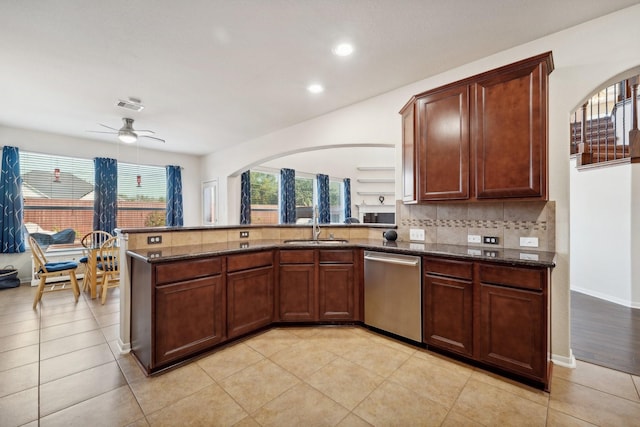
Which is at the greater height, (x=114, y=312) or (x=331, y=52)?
(x=331, y=52)

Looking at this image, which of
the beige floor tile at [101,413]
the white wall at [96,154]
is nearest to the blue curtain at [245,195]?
the white wall at [96,154]

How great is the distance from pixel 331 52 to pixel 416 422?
3.00 m

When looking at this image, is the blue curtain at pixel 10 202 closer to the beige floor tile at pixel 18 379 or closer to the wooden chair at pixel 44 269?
the wooden chair at pixel 44 269

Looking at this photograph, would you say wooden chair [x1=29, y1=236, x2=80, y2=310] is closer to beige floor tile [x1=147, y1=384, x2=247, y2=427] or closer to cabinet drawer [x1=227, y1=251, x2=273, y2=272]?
Answer: cabinet drawer [x1=227, y1=251, x2=273, y2=272]

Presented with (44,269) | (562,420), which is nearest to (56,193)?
(44,269)

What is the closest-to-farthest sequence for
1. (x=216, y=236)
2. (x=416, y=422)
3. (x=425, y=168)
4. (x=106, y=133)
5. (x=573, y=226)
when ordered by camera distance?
1. (x=416, y=422)
2. (x=425, y=168)
3. (x=216, y=236)
4. (x=573, y=226)
5. (x=106, y=133)

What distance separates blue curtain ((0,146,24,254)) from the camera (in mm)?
4629

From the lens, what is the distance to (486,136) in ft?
7.68

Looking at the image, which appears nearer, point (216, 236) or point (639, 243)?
point (216, 236)

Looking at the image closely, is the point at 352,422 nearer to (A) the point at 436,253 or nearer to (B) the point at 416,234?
(A) the point at 436,253

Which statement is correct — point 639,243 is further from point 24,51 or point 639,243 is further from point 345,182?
point 24,51

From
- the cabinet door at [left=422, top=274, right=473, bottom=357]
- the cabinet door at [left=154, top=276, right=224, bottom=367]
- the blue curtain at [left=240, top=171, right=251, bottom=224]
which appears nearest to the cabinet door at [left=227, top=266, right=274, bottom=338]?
the cabinet door at [left=154, top=276, right=224, bottom=367]

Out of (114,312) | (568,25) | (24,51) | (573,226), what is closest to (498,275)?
(568,25)

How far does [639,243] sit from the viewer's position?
364 cm
